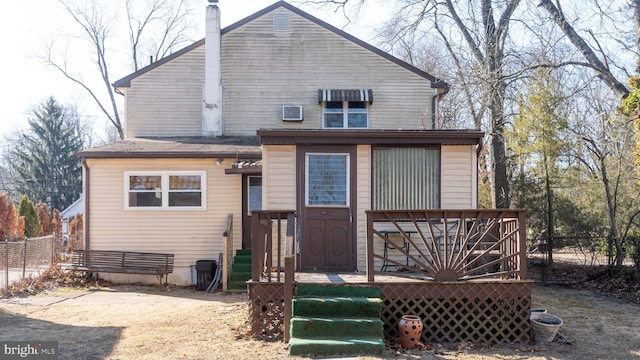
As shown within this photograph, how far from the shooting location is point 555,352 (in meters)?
6.48

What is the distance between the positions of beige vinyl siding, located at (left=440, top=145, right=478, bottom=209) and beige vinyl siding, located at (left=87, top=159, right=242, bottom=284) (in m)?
4.98

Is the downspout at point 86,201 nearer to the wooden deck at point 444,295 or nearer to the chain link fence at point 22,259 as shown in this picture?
the chain link fence at point 22,259

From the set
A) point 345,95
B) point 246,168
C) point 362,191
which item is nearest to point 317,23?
point 345,95

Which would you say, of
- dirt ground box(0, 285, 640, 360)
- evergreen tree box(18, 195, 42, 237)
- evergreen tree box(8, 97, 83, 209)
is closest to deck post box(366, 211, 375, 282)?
dirt ground box(0, 285, 640, 360)

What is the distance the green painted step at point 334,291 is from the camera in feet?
22.8

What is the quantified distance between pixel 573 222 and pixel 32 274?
13.8 meters

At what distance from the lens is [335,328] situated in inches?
249

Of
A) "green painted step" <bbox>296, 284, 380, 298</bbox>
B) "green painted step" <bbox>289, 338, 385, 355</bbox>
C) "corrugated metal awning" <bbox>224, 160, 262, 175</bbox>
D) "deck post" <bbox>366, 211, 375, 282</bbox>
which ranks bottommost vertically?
"green painted step" <bbox>289, 338, 385, 355</bbox>

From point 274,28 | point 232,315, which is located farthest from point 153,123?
point 232,315

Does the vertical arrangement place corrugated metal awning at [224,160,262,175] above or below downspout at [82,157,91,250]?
above

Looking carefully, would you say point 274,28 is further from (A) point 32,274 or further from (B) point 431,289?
(B) point 431,289

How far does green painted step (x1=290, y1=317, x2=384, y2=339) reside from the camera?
6.30 meters

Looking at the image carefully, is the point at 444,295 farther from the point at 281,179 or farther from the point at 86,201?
the point at 86,201

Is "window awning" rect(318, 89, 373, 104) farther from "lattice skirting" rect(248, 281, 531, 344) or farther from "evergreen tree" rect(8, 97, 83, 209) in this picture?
"evergreen tree" rect(8, 97, 83, 209)
